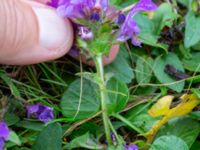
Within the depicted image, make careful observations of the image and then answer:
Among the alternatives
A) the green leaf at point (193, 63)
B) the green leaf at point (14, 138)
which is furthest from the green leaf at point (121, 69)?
the green leaf at point (14, 138)

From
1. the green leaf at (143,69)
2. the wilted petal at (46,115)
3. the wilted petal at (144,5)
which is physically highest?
the wilted petal at (144,5)

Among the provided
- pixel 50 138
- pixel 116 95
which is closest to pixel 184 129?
pixel 116 95

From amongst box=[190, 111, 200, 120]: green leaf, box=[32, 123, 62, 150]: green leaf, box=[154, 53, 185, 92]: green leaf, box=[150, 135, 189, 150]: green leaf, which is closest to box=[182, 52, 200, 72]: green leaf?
box=[154, 53, 185, 92]: green leaf

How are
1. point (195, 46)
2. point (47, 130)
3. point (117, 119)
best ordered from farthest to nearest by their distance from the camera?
1. point (195, 46)
2. point (117, 119)
3. point (47, 130)

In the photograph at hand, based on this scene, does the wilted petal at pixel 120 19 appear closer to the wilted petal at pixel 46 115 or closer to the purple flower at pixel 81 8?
the purple flower at pixel 81 8

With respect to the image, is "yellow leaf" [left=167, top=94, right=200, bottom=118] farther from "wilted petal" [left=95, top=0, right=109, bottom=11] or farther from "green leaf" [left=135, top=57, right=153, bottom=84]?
"wilted petal" [left=95, top=0, right=109, bottom=11]

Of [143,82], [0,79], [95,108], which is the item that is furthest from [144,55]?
[0,79]

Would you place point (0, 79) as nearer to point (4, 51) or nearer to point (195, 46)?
point (4, 51)
